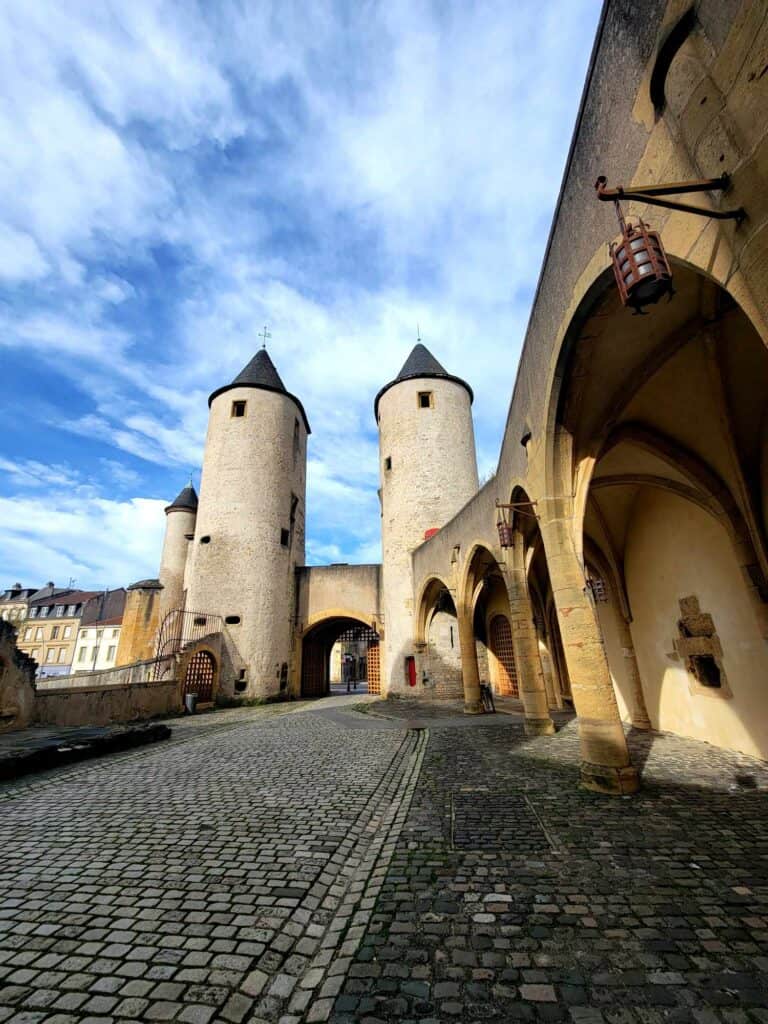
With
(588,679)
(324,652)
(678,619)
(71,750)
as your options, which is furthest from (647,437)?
(324,652)

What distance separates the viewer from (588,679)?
518cm

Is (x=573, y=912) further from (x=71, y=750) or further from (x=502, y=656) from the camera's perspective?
(x=502, y=656)

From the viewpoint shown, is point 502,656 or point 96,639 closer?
point 502,656

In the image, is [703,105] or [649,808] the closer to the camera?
[703,105]

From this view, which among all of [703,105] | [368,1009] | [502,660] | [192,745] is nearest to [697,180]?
[703,105]

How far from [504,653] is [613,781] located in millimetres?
12485

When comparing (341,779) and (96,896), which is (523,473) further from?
(96,896)

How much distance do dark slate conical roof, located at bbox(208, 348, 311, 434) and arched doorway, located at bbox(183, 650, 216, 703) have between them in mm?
12056

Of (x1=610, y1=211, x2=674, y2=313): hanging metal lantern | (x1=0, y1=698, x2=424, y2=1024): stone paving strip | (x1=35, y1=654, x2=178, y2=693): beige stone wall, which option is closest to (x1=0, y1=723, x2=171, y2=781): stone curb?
(x1=0, y1=698, x2=424, y2=1024): stone paving strip

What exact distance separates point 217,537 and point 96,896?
16.8 metres

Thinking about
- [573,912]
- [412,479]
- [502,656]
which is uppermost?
[412,479]

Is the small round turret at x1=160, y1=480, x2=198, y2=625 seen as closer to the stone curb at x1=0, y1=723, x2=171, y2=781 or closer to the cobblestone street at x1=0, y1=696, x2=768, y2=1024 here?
the stone curb at x1=0, y1=723, x2=171, y2=781

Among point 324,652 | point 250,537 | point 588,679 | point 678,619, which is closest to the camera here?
point 588,679

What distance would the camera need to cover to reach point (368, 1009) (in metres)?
A: 1.88
